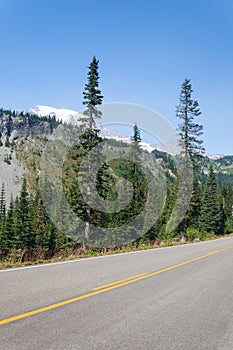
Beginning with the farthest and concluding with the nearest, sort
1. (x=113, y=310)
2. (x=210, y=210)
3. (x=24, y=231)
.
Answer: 1. (x=210, y=210)
2. (x=24, y=231)
3. (x=113, y=310)

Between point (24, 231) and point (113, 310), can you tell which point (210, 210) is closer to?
point (24, 231)

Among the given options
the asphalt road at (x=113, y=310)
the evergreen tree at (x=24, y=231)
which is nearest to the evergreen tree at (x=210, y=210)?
the evergreen tree at (x=24, y=231)

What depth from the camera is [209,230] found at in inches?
2496

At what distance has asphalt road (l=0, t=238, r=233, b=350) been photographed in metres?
4.21

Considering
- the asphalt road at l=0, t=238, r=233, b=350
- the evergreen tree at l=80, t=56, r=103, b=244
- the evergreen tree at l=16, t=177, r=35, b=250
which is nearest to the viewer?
the asphalt road at l=0, t=238, r=233, b=350

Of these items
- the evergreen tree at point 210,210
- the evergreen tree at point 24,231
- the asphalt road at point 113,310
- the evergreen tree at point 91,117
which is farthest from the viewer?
the evergreen tree at point 210,210

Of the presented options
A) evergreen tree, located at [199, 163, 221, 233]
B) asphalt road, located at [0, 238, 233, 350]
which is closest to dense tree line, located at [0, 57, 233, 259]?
evergreen tree, located at [199, 163, 221, 233]

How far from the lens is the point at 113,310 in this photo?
220 inches

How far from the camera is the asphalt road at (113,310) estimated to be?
13.8 ft

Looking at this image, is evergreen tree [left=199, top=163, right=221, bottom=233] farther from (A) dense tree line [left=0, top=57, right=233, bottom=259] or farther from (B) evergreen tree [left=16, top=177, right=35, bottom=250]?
(B) evergreen tree [left=16, top=177, right=35, bottom=250]

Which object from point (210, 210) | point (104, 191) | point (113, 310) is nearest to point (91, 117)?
point (104, 191)

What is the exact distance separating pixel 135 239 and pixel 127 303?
3766 centimetres

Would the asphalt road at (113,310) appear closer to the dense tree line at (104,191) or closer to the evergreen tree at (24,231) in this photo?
the dense tree line at (104,191)

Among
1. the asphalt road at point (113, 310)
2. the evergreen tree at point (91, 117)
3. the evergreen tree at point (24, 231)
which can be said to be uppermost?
the evergreen tree at point (91, 117)
